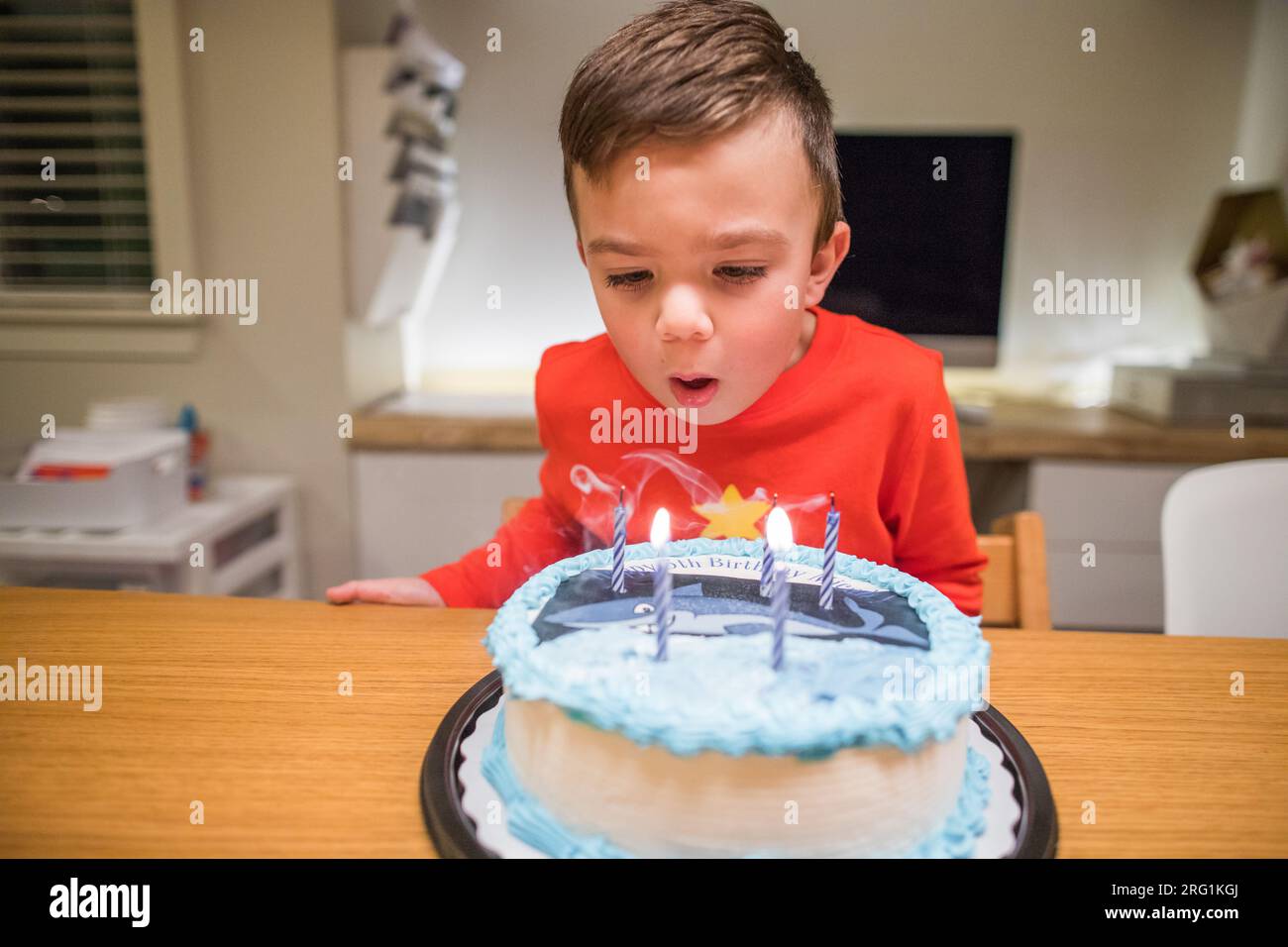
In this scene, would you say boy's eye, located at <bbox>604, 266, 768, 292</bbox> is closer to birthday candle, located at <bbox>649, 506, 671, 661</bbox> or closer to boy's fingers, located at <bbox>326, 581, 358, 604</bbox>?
birthday candle, located at <bbox>649, 506, 671, 661</bbox>

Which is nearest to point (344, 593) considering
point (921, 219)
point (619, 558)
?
point (619, 558)

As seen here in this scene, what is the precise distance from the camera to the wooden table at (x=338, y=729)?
366 millimetres

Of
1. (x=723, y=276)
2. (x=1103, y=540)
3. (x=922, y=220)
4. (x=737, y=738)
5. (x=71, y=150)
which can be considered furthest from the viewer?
(x=1103, y=540)

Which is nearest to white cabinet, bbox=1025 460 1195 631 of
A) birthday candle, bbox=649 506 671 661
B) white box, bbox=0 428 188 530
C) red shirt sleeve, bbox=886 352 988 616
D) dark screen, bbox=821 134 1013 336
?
red shirt sleeve, bbox=886 352 988 616

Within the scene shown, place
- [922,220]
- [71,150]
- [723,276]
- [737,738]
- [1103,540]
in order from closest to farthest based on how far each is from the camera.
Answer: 1. [737,738]
2. [723,276]
3. [922,220]
4. [71,150]
5. [1103,540]

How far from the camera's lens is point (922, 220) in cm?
54

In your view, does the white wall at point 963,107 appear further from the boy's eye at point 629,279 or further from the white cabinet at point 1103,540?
the white cabinet at point 1103,540

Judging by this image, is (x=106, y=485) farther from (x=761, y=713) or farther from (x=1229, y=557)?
(x=1229, y=557)

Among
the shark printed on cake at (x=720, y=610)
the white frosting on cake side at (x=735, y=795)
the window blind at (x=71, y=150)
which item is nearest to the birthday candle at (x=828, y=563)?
the shark printed on cake at (x=720, y=610)

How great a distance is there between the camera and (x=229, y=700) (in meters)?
0.48

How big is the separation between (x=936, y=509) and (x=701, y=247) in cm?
30

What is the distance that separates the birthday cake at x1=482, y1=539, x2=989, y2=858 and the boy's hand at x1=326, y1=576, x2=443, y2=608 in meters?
0.24

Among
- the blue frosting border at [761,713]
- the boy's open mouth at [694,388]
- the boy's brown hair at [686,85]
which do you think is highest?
the boy's brown hair at [686,85]
